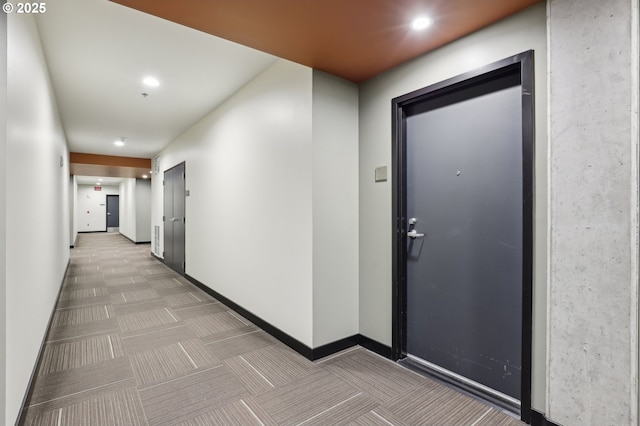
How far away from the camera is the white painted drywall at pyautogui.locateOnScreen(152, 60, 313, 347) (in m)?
2.51

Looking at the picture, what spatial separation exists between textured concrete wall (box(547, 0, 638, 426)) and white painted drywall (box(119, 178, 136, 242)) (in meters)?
11.6

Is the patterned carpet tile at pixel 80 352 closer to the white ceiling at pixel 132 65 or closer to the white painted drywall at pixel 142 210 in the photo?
the white ceiling at pixel 132 65

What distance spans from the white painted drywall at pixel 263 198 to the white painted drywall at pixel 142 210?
7.04 m

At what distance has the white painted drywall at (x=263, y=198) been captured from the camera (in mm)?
2508

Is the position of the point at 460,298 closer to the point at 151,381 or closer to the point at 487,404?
the point at 487,404

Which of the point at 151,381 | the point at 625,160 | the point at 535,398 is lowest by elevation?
the point at 151,381

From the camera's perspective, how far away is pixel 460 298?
2070 millimetres

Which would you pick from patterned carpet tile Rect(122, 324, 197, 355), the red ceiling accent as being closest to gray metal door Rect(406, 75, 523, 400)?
the red ceiling accent

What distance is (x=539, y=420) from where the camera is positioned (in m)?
1.61

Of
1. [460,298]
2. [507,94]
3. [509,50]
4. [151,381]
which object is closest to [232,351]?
[151,381]

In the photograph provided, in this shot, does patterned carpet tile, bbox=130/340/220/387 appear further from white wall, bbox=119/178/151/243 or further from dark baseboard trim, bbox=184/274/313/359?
white wall, bbox=119/178/151/243

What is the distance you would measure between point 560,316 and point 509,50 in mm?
1457

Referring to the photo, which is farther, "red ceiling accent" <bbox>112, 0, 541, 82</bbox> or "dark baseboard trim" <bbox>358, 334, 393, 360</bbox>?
"dark baseboard trim" <bbox>358, 334, 393, 360</bbox>

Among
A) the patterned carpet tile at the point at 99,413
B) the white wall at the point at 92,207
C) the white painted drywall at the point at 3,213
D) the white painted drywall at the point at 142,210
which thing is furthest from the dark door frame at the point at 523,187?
the white wall at the point at 92,207
